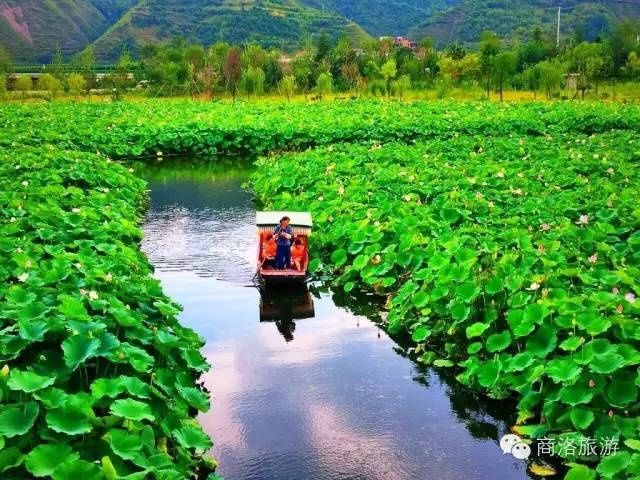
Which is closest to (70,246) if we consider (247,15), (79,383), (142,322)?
(142,322)

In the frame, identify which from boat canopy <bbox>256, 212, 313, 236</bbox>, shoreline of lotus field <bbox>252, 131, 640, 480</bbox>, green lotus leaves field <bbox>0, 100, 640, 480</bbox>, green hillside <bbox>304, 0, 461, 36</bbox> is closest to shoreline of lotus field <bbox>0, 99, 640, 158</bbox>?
green lotus leaves field <bbox>0, 100, 640, 480</bbox>

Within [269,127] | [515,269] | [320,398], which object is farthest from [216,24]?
[320,398]

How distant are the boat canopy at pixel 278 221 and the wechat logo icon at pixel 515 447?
4994 millimetres

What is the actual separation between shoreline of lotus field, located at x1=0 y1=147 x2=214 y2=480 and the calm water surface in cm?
58

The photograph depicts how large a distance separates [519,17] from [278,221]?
12430cm

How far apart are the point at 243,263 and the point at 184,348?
544cm

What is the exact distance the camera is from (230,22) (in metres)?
117

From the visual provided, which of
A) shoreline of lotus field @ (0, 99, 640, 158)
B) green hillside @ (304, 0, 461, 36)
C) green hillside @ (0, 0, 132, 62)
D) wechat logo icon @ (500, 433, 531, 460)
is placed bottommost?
wechat logo icon @ (500, 433, 531, 460)

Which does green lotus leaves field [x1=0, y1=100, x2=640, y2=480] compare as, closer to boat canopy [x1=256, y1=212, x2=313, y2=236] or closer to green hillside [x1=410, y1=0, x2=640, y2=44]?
boat canopy [x1=256, y1=212, x2=313, y2=236]

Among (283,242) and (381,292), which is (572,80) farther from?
(283,242)

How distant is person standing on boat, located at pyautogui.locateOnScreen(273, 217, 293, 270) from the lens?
1007 cm

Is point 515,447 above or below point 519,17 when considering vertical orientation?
below

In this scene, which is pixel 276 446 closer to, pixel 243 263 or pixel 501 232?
pixel 501 232

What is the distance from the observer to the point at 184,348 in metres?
6.38
